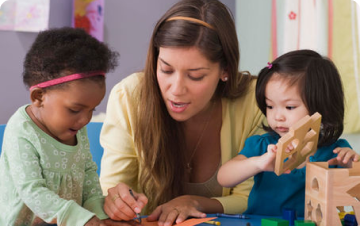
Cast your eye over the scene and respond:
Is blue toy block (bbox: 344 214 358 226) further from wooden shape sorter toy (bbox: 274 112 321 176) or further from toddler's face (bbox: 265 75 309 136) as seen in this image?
toddler's face (bbox: 265 75 309 136)

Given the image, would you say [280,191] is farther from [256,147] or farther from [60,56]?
[60,56]

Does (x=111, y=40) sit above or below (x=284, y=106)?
above

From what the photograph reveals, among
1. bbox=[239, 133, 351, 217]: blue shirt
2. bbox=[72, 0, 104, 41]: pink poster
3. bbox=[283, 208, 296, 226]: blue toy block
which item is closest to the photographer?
bbox=[283, 208, 296, 226]: blue toy block

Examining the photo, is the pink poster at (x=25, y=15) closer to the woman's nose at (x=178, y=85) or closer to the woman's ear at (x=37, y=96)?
the woman's nose at (x=178, y=85)

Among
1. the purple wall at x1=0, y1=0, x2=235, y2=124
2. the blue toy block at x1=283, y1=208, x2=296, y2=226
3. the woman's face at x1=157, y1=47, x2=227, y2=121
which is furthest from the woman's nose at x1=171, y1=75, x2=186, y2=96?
the purple wall at x1=0, y1=0, x2=235, y2=124

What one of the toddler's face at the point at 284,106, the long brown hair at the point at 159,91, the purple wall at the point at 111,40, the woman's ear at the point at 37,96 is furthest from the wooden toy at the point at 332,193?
the purple wall at the point at 111,40

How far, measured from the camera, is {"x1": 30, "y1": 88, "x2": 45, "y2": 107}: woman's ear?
3.34 ft

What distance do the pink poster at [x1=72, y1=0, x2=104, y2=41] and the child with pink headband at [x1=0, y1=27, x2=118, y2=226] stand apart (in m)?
1.88

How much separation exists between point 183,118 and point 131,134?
215 millimetres

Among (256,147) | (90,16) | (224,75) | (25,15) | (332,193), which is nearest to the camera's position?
(332,193)

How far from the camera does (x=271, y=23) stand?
2723mm

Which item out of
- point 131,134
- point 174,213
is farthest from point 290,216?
point 131,134

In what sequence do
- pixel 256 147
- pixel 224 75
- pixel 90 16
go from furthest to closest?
pixel 90 16 → pixel 224 75 → pixel 256 147

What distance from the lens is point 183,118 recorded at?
1.38 meters
